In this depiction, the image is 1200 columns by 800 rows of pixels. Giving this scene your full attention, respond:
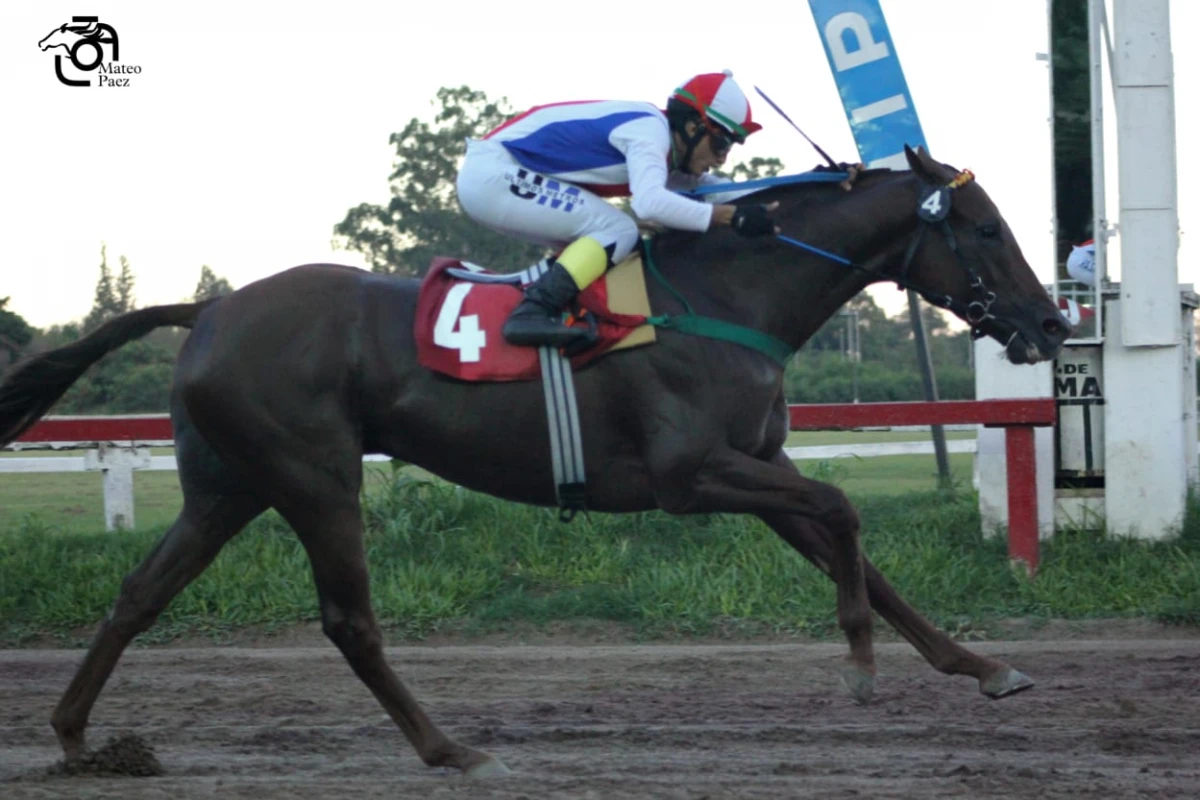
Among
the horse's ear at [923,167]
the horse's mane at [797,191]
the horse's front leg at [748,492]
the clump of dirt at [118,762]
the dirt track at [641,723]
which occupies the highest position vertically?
the horse's ear at [923,167]

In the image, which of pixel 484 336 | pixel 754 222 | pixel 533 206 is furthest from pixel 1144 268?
pixel 484 336

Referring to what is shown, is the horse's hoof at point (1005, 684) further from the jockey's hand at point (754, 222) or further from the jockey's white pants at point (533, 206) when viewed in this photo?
the jockey's white pants at point (533, 206)

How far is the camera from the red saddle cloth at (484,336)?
470cm

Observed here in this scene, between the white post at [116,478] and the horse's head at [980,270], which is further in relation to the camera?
the white post at [116,478]

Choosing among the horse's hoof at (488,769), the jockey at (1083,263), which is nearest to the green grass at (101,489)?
the jockey at (1083,263)

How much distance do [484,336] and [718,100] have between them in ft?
3.81

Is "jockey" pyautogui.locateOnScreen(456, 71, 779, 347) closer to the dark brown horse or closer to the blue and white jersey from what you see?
the blue and white jersey

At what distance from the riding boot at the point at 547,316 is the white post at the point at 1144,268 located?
167 inches

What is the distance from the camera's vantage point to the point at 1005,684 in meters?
4.88

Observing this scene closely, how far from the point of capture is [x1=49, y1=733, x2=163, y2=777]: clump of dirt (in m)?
4.43

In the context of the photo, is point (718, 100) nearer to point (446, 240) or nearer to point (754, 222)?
point (754, 222)

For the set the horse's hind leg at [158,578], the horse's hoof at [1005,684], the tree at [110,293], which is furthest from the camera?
the tree at [110,293]

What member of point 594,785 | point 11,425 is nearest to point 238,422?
point 11,425

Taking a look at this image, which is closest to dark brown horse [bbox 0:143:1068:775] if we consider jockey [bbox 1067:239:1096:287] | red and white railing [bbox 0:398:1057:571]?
red and white railing [bbox 0:398:1057:571]
